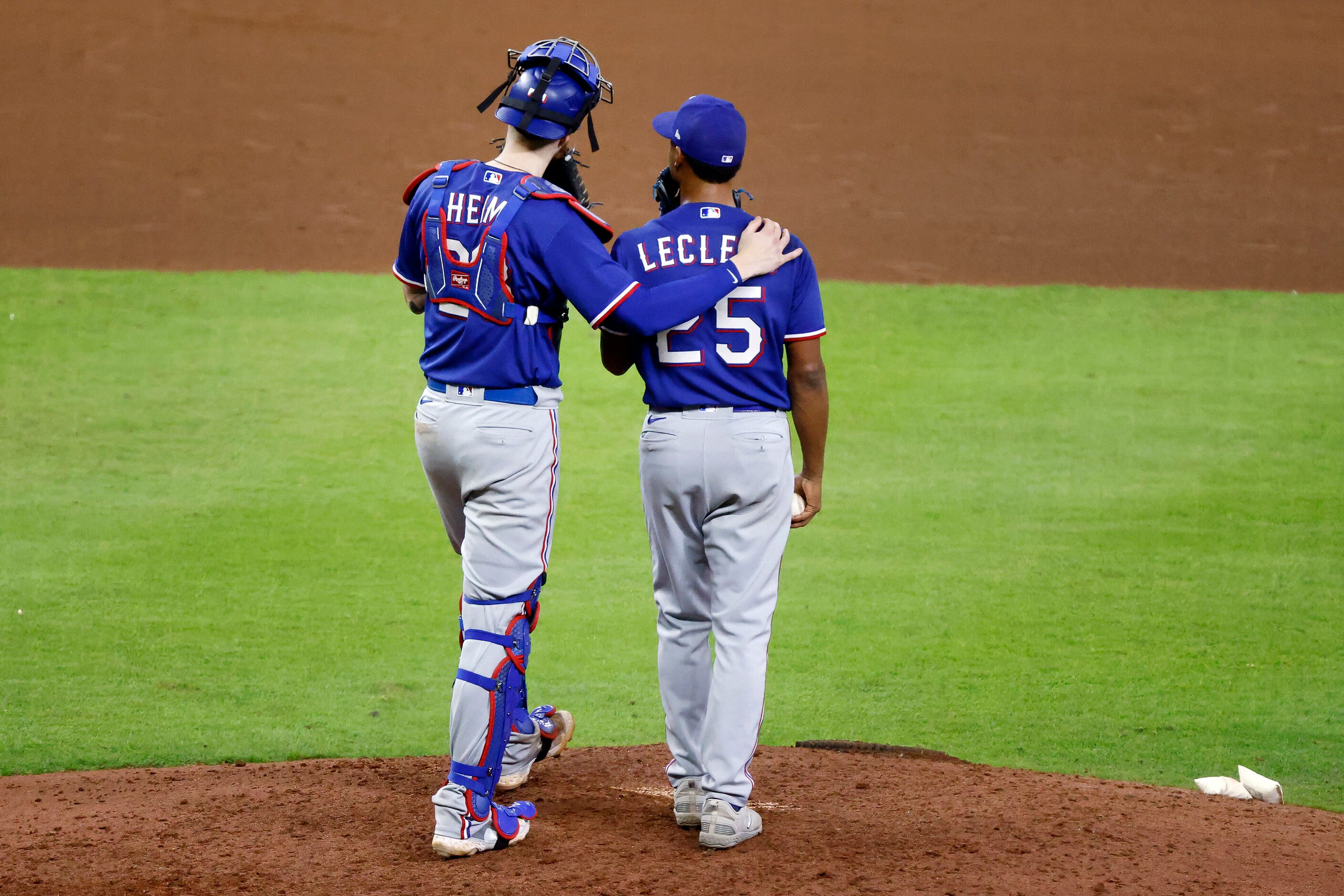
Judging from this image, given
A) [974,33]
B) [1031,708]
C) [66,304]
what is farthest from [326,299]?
[1031,708]

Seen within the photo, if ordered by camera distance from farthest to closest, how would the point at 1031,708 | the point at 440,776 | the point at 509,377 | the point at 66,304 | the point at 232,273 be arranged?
the point at 232,273
the point at 66,304
the point at 1031,708
the point at 440,776
the point at 509,377

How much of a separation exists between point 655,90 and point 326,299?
414 cm

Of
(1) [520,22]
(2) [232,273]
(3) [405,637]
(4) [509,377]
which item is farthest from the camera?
(1) [520,22]

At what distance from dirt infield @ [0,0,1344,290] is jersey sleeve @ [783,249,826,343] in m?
9.66

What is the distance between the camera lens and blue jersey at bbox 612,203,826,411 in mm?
3299

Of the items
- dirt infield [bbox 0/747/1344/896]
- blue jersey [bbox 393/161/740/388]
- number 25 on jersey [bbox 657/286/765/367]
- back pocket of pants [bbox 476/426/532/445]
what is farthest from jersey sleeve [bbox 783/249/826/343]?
dirt infield [bbox 0/747/1344/896]

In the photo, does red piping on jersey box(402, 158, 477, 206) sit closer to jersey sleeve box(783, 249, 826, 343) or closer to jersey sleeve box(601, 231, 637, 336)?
jersey sleeve box(601, 231, 637, 336)

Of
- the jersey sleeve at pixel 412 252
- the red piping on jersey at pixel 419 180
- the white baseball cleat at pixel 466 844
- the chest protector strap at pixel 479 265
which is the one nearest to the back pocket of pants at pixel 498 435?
the chest protector strap at pixel 479 265

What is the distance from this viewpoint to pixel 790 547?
7.08 metres

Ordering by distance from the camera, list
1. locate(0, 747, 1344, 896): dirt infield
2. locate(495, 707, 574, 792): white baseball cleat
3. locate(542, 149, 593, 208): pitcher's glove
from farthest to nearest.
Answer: locate(495, 707, 574, 792): white baseball cleat
locate(542, 149, 593, 208): pitcher's glove
locate(0, 747, 1344, 896): dirt infield

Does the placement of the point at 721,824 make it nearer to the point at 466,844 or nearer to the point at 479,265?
the point at 466,844

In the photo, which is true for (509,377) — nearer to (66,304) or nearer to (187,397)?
(187,397)

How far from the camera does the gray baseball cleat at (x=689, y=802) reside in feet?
11.3

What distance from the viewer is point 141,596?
6156mm
